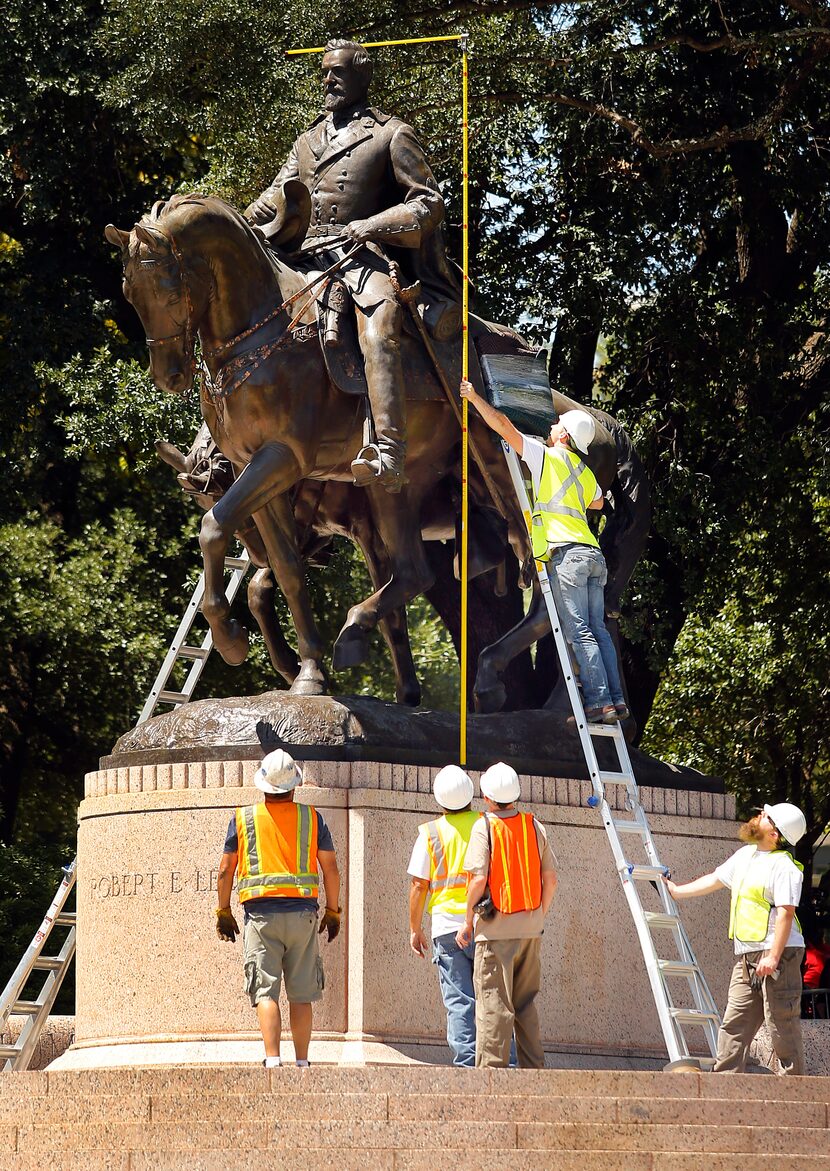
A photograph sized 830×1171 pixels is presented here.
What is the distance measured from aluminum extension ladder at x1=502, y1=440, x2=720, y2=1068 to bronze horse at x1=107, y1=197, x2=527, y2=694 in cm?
109

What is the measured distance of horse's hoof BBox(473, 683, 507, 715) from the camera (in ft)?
44.0

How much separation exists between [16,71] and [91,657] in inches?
237

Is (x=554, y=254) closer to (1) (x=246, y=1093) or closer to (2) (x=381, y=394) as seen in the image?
(2) (x=381, y=394)

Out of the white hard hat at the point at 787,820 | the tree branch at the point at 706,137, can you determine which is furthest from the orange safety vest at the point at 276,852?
the tree branch at the point at 706,137

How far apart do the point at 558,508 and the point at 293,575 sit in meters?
1.70

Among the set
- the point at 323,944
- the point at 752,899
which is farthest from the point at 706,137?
the point at 752,899

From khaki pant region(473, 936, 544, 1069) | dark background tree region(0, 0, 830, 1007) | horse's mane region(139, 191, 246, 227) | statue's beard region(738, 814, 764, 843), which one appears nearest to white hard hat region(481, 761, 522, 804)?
khaki pant region(473, 936, 544, 1069)

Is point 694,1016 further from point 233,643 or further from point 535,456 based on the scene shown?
point 233,643

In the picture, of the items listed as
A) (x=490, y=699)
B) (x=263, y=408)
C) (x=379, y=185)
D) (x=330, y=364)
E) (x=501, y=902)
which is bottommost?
(x=501, y=902)

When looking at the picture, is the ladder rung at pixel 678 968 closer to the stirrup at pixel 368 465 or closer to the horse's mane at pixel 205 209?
the stirrup at pixel 368 465

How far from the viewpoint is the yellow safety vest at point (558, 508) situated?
12.7 m

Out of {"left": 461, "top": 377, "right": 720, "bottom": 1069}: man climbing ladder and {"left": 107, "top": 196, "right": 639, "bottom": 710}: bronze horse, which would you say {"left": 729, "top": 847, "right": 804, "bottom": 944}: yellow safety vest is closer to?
{"left": 461, "top": 377, "right": 720, "bottom": 1069}: man climbing ladder

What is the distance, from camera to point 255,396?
1284cm

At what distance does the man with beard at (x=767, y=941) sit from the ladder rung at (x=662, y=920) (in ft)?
3.86
